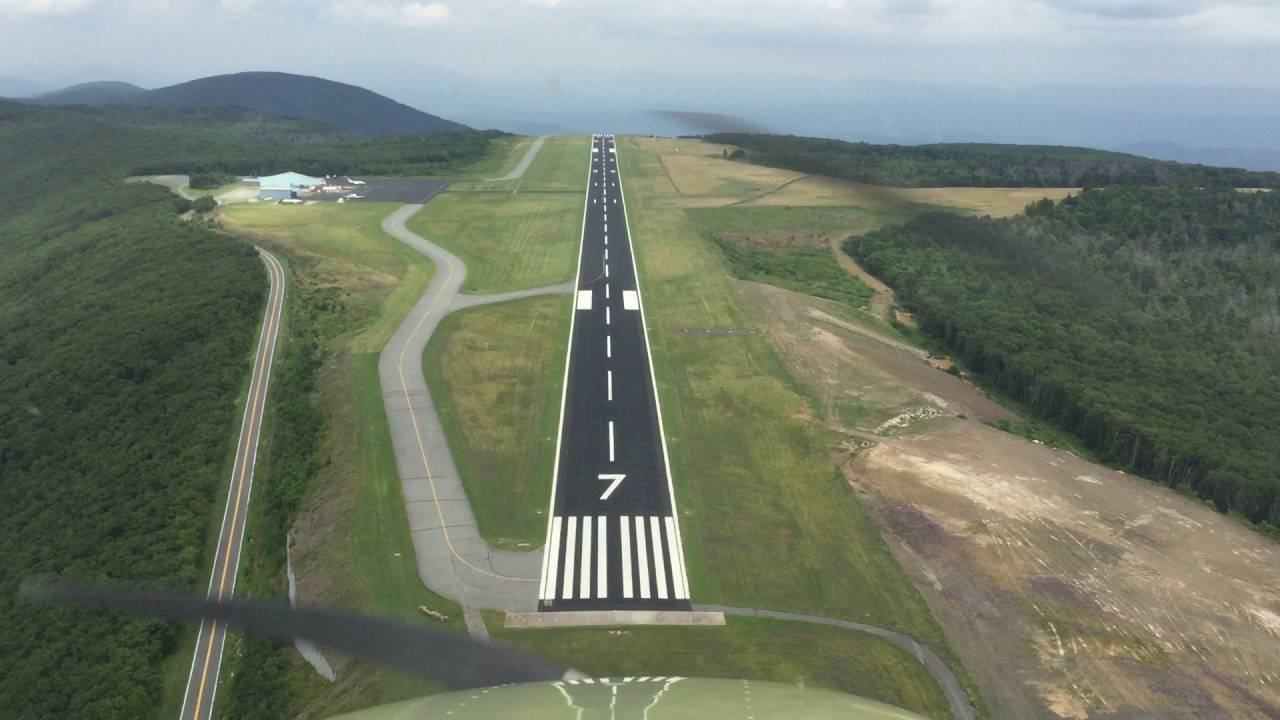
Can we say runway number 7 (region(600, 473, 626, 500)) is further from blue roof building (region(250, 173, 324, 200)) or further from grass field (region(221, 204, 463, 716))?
blue roof building (region(250, 173, 324, 200))

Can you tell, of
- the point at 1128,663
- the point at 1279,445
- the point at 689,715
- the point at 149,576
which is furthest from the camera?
the point at 1279,445

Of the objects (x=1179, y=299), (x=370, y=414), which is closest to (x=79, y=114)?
(x=370, y=414)

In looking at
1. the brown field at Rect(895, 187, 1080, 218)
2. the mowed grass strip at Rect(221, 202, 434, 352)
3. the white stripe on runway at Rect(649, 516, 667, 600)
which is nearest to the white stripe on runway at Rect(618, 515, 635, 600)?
the white stripe on runway at Rect(649, 516, 667, 600)

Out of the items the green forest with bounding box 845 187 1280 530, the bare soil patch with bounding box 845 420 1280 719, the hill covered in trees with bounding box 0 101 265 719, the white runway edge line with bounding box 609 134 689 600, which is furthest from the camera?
the green forest with bounding box 845 187 1280 530

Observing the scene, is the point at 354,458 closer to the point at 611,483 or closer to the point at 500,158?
the point at 611,483

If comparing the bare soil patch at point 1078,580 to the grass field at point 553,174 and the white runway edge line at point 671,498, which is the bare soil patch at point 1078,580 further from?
the grass field at point 553,174

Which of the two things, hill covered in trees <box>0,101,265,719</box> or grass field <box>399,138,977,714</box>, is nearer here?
grass field <box>399,138,977,714</box>

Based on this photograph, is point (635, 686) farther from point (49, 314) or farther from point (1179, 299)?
point (1179, 299)
